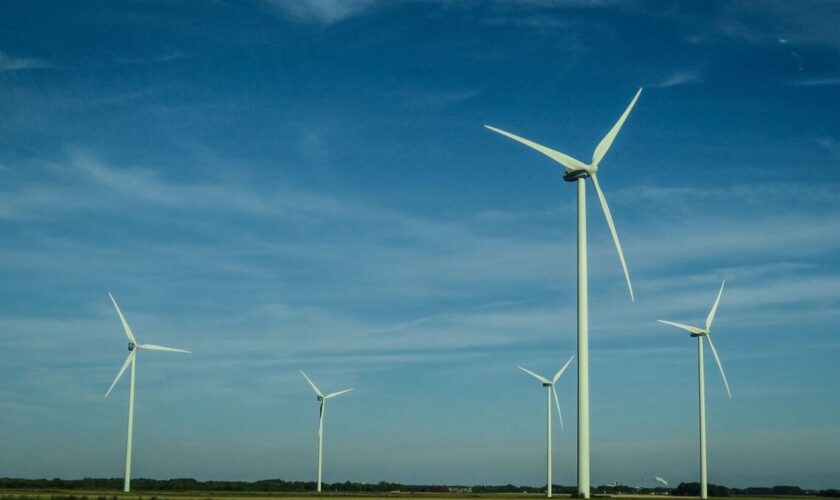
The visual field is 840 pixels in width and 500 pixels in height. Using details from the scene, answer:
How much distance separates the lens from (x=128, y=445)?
109312 mm

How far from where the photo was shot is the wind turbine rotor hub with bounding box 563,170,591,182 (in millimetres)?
75562

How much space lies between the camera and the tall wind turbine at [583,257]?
224 feet

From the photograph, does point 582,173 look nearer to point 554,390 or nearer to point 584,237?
point 584,237

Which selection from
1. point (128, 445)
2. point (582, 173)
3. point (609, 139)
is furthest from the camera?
point (128, 445)

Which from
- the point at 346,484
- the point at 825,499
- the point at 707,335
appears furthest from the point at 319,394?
the point at 825,499

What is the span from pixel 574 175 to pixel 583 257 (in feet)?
25.5

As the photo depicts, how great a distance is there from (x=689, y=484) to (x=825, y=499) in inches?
1503

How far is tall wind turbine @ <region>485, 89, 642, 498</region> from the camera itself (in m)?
68.1

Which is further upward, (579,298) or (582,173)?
(582,173)

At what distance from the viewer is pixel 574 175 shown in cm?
7594

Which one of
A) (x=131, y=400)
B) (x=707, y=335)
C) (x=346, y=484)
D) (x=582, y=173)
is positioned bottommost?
(x=346, y=484)

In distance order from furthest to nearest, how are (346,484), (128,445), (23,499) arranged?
(346,484) < (128,445) < (23,499)

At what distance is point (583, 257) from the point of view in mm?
71312

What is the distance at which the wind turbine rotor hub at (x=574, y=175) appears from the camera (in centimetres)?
7556
